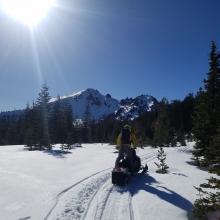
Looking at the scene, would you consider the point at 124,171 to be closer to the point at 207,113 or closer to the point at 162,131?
the point at 207,113

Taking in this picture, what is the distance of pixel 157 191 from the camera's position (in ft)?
37.6

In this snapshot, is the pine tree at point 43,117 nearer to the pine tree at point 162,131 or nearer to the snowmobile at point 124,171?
the pine tree at point 162,131

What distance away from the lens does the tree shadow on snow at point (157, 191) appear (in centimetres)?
962

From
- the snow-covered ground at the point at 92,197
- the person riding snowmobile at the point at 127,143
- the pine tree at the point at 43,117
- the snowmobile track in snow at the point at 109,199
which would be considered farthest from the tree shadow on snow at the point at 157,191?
the pine tree at the point at 43,117

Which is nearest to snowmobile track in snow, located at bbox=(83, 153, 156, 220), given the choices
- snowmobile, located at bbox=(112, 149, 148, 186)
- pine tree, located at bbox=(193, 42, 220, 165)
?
snowmobile, located at bbox=(112, 149, 148, 186)

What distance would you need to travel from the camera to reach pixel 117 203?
956 centimetres

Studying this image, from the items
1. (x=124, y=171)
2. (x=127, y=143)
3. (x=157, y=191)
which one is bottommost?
(x=157, y=191)

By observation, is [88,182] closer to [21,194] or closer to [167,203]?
[21,194]

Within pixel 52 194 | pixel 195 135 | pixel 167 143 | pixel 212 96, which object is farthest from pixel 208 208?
pixel 167 143

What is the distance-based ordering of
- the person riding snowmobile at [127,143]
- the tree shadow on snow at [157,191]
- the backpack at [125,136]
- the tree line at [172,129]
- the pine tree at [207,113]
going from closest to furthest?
the tree line at [172,129]
the tree shadow on snow at [157,191]
the person riding snowmobile at [127,143]
the backpack at [125,136]
the pine tree at [207,113]

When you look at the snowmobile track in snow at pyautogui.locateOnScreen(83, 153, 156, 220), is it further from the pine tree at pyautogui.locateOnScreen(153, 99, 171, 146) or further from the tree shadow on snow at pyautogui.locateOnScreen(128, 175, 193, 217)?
the pine tree at pyautogui.locateOnScreen(153, 99, 171, 146)

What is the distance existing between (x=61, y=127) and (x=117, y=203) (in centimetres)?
6199

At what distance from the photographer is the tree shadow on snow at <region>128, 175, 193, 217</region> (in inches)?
379

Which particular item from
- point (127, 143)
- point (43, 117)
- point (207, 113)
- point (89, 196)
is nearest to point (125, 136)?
point (127, 143)
